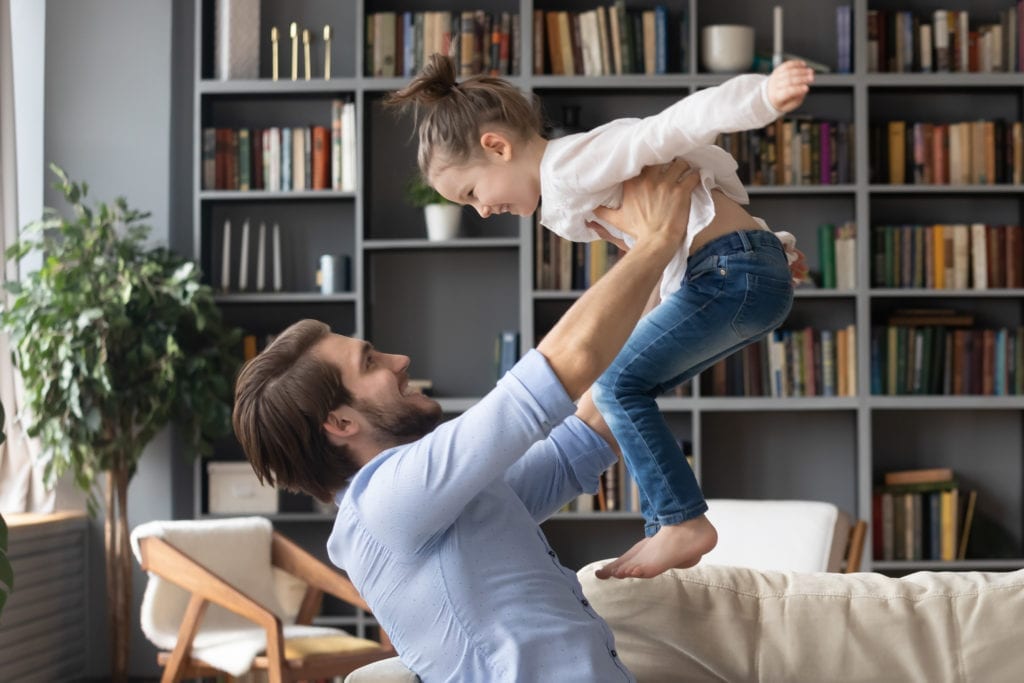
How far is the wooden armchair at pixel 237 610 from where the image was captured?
360 centimetres

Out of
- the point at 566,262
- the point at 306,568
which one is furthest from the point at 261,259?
the point at 306,568

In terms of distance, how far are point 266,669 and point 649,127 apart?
2.51m

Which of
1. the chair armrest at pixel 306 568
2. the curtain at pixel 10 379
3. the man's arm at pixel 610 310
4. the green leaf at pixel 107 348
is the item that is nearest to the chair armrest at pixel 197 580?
the chair armrest at pixel 306 568

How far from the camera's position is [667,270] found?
1826mm

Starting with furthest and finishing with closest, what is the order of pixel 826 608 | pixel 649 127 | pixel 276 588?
pixel 276 588
pixel 826 608
pixel 649 127

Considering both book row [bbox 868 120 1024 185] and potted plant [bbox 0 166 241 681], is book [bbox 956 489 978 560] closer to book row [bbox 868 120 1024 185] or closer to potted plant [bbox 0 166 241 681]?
book row [bbox 868 120 1024 185]

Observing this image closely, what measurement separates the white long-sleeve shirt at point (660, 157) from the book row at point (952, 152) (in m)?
3.00

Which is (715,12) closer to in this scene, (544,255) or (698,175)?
(544,255)

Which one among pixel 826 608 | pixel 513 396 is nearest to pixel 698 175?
pixel 513 396

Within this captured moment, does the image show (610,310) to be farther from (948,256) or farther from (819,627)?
(948,256)

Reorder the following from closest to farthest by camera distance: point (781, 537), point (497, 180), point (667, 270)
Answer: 1. point (667, 270)
2. point (497, 180)
3. point (781, 537)

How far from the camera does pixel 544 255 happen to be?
4719mm

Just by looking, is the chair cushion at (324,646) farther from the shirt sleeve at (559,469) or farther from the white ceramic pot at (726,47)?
the white ceramic pot at (726,47)

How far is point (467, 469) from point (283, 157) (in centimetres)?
347
